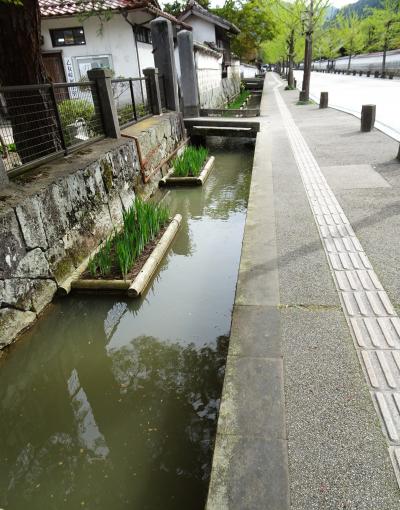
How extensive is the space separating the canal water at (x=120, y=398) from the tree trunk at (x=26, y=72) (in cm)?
300

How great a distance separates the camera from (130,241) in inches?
206

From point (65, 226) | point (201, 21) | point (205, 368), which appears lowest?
point (205, 368)

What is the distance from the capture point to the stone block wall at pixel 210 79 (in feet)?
53.9

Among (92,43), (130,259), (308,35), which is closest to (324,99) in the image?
(308,35)

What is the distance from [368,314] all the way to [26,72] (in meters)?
6.23

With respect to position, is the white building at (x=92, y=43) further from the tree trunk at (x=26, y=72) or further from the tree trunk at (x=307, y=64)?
the tree trunk at (x=26, y=72)

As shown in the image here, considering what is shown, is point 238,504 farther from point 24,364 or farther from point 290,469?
point 24,364

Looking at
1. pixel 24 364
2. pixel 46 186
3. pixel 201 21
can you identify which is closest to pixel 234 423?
pixel 24 364

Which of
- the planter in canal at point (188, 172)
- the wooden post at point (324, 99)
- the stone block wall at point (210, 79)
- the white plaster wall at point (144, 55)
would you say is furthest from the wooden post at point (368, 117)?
the white plaster wall at point (144, 55)

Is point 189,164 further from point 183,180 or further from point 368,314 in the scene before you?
point 368,314

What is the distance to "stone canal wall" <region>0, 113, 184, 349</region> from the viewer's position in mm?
4043

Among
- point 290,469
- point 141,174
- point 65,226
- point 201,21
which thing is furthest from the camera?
point 201,21

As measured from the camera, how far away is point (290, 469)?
1987 millimetres

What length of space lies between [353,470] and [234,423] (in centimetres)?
69
